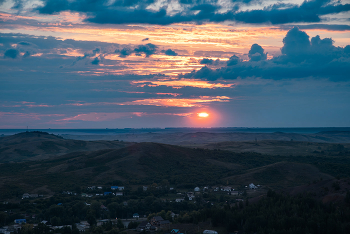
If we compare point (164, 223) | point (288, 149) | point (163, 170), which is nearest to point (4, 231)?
point (164, 223)

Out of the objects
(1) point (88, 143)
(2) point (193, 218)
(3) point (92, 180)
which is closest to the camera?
(2) point (193, 218)

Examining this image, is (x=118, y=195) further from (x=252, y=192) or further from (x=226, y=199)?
(x=252, y=192)

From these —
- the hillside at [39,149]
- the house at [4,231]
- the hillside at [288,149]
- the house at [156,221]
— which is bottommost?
the hillside at [39,149]

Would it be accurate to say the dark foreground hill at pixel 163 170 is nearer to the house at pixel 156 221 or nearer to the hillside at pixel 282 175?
the hillside at pixel 282 175

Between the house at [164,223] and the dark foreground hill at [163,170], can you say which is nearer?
the house at [164,223]

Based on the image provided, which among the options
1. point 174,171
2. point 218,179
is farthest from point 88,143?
point 218,179

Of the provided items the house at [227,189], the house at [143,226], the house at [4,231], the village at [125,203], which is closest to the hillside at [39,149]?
the village at [125,203]

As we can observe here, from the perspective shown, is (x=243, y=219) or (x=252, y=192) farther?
(x=252, y=192)

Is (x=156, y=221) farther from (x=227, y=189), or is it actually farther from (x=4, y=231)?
(x=227, y=189)

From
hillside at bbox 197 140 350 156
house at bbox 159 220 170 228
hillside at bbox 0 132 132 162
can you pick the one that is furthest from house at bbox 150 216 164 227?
hillside at bbox 0 132 132 162

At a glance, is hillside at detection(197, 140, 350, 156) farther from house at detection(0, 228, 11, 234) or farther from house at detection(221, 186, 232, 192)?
house at detection(0, 228, 11, 234)

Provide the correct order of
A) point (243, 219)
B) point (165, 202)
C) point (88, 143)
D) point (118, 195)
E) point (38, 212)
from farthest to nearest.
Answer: point (88, 143) < point (118, 195) < point (165, 202) < point (38, 212) < point (243, 219)
